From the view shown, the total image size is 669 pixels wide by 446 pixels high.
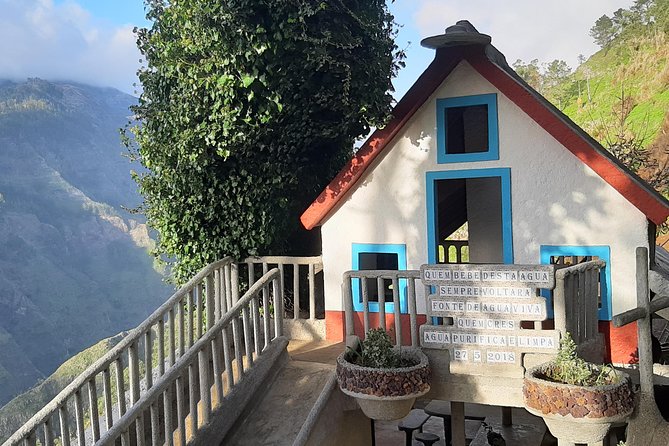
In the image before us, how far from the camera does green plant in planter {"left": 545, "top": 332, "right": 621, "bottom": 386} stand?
564cm

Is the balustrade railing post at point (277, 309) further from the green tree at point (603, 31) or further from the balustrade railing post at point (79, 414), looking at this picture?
the green tree at point (603, 31)

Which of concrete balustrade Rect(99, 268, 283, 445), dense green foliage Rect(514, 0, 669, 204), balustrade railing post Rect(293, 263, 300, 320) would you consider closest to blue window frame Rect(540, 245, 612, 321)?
balustrade railing post Rect(293, 263, 300, 320)

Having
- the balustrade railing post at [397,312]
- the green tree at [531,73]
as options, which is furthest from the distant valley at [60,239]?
the balustrade railing post at [397,312]

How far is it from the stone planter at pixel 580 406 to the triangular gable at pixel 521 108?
8.97 feet

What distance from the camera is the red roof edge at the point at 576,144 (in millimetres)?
7535

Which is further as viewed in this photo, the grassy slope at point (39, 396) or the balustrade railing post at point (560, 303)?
the grassy slope at point (39, 396)

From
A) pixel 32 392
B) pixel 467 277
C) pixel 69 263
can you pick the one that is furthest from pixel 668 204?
pixel 69 263

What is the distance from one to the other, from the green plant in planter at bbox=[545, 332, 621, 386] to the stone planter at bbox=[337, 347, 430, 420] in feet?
4.27

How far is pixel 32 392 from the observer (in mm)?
42656

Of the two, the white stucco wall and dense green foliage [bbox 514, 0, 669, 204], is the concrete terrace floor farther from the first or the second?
dense green foliage [bbox 514, 0, 669, 204]

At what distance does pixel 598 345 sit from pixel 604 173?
2.14 metres

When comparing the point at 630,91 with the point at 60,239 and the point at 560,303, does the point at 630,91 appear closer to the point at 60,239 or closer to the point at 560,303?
the point at 560,303

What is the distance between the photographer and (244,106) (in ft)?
29.5

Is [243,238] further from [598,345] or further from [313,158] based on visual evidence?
[598,345]
